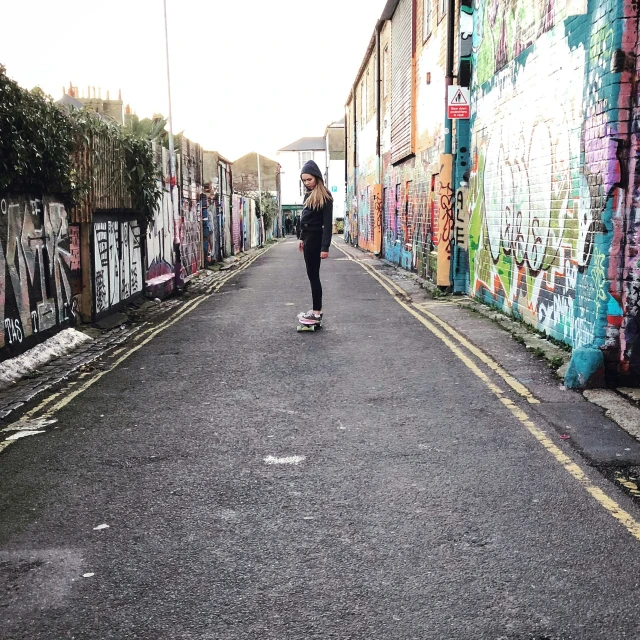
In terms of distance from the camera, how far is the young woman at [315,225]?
9.31 m

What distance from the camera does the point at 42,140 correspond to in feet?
26.1

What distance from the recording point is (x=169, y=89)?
675 inches

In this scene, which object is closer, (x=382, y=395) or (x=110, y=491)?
(x=110, y=491)

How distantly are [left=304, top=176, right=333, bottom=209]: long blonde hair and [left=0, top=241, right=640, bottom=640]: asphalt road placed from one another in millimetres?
3513

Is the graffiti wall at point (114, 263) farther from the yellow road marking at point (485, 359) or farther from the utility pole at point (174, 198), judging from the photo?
the yellow road marking at point (485, 359)

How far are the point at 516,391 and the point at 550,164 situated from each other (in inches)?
135

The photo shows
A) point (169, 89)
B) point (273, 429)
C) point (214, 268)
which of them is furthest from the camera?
point (214, 268)

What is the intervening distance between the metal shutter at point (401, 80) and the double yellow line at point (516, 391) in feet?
29.7

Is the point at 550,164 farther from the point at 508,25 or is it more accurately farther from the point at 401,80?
the point at 401,80

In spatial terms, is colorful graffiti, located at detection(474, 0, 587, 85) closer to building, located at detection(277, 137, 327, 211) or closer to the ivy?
the ivy

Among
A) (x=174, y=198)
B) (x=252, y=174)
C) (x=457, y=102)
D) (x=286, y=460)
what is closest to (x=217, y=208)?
(x=174, y=198)

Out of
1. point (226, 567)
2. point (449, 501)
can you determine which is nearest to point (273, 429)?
point (449, 501)

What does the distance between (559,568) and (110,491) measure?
8.23ft

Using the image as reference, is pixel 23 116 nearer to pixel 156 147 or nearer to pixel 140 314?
pixel 140 314
